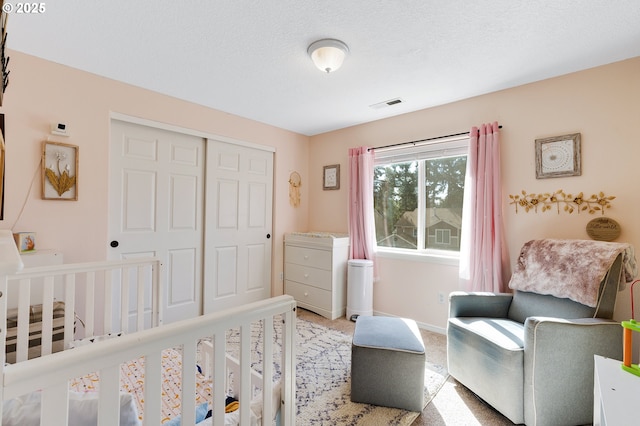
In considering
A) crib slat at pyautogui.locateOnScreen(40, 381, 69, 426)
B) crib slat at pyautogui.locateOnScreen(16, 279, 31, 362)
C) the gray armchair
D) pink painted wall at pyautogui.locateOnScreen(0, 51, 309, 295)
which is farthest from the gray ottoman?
pink painted wall at pyautogui.locateOnScreen(0, 51, 309, 295)

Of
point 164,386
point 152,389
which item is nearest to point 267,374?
point 152,389

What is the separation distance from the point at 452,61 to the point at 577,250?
155cm

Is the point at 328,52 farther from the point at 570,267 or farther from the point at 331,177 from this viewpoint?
the point at 570,267

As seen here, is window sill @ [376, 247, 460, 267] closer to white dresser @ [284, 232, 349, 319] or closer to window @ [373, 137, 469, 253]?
window @ [373, 137, 469, 253]

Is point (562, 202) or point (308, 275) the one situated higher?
point (562, 202)

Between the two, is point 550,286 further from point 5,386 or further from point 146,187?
point 146,187

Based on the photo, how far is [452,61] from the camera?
1983 millimetres

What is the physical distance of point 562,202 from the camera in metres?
2.15

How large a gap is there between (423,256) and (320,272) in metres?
1.16

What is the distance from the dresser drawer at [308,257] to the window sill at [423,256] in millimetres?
620

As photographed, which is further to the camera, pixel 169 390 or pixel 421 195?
pixel 421 195

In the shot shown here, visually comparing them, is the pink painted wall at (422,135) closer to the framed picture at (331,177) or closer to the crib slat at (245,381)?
the framed picture at (331,177)

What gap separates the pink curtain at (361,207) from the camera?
321cm

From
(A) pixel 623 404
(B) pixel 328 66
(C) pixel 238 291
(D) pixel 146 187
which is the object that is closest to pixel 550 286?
(A) pixel 623 404
